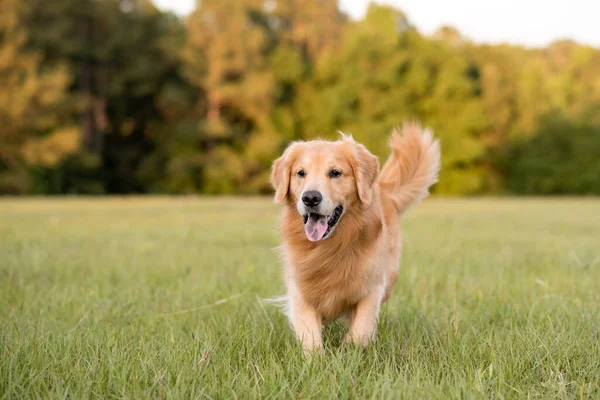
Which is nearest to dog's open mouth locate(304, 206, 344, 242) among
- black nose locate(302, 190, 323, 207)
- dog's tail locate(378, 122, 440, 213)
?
black nose locate(302, 190, 323, 207)

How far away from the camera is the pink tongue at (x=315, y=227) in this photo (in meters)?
3.04

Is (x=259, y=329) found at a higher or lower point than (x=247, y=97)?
lower

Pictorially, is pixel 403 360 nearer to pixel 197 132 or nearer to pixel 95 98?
pixel 197 132

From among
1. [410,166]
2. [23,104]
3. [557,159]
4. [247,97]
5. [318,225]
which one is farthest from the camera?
[557,159]

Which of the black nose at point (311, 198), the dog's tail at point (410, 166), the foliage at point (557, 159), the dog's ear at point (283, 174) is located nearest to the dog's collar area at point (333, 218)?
the black nose at point (311, 198)

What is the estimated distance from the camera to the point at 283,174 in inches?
133

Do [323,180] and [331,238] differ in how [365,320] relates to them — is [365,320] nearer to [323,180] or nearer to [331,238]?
[331,238]

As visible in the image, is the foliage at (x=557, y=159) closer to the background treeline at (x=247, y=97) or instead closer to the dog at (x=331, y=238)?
the background treeline at (x=247, y=97)

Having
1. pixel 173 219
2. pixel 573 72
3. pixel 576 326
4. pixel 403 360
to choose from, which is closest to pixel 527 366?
pixel 403 360

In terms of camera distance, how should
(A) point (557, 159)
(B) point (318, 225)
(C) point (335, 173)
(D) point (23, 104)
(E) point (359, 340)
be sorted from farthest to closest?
(A) point (557, 159)
(D) point (23, 104)
(C) point (335, 173)
(B) point (318, 225)
(E) point (359, 340)

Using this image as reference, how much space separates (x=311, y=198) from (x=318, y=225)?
180 millimetres

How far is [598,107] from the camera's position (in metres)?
37.9

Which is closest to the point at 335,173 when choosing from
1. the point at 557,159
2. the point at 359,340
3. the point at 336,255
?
the point at 336,255

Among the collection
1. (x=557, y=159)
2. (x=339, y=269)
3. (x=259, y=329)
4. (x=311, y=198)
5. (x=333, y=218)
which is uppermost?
(x=557, y=159)
